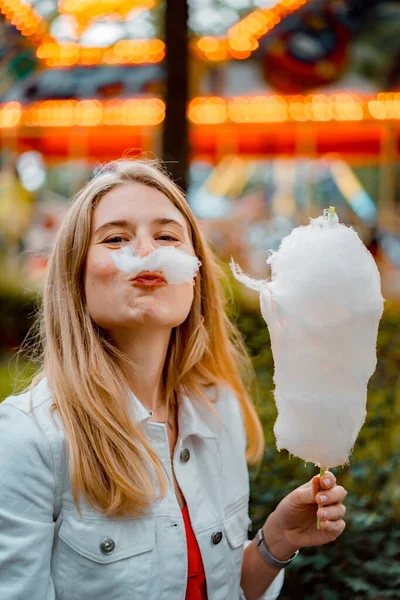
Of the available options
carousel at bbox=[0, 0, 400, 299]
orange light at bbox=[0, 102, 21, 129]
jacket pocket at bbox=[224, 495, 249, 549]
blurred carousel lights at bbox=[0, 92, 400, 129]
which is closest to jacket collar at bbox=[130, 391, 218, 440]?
jacket pocket at bbox=[224, 495, 249, 549]

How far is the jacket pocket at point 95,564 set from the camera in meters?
1.73

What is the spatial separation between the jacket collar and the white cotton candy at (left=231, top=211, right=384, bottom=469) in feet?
0.82

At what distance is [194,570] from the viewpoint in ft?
6.19

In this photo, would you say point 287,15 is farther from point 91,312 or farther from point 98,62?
point 91,312

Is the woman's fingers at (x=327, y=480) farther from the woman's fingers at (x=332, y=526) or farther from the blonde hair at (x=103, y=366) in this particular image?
the blonde hair at (x=103, y=366)

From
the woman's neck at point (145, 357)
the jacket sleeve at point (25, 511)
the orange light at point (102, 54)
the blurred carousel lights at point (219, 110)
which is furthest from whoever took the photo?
the blurred carousel lights at point (219, 110)

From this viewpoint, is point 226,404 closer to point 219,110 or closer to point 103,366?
point 103,366

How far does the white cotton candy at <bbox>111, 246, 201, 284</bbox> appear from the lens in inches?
70.9

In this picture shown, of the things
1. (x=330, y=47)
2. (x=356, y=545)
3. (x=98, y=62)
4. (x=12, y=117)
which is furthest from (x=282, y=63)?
(x=356, y=545)

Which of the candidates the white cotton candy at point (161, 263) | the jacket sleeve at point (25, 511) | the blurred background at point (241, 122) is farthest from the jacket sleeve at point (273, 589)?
the blurred background at point (241, 122)

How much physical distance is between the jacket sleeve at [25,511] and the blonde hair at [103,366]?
68mm

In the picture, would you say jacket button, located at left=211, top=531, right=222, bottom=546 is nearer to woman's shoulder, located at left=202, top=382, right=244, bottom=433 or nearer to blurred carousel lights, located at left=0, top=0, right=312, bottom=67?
woman's shoulder, located at left=202, top=382, right=244, bottom=433

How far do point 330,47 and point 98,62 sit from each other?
271 cm

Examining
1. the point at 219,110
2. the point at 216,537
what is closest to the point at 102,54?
the point at 219,110
